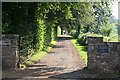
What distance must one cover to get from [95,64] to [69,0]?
5.32m

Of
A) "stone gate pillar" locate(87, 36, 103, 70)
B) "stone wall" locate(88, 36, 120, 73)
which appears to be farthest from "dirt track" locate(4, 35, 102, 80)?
"stone wall" locate(88, 36, 120, 73)

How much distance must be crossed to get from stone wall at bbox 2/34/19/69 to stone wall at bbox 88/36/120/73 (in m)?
3.79

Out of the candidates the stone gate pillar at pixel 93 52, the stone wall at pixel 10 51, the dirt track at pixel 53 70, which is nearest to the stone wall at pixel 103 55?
the stone gate pillar at pixel 93 52

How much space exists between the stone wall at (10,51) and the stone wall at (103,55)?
3.79 m

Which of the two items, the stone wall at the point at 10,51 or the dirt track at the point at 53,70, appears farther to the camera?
the stone wall at the point at 10,51

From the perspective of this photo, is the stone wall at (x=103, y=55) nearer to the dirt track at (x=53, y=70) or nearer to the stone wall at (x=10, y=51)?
the dirt track at (x=53, y=70)

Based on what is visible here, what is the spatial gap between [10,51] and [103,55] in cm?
470

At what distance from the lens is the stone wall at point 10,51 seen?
7746 millimetres

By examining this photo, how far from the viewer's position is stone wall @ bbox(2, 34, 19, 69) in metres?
7.75

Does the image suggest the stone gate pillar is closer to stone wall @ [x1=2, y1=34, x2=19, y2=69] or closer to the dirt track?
the dirt track

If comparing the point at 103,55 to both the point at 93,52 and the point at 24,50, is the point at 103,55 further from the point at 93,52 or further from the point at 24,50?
the point at 24,50

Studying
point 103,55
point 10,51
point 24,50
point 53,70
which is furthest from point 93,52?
point 24,50

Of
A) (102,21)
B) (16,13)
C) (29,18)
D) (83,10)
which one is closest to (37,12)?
(29,18)

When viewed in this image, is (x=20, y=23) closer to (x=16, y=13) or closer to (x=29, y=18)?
(x=16, y=13)
